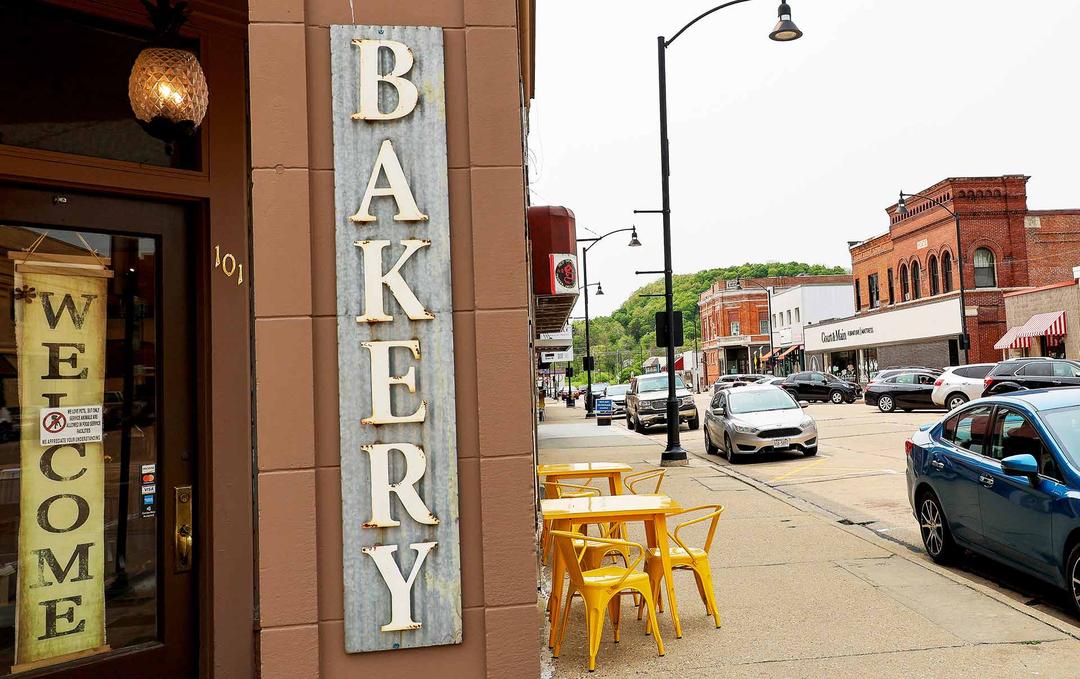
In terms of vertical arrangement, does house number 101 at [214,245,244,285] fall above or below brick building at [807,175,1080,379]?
below

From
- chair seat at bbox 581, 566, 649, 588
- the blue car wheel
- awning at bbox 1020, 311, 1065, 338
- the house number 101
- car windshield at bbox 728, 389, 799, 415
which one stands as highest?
awning at bbox 1020, 311, 1065, 338

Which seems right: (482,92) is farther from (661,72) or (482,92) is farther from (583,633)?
(661,72)

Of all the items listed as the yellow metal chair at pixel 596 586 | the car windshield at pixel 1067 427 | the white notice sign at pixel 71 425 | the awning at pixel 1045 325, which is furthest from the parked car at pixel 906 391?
the white notice sign at pixel 71 425

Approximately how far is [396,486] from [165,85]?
7.53ft

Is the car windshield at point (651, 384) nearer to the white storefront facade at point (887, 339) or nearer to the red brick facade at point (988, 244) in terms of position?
the white storefront facade at point (887, 339)

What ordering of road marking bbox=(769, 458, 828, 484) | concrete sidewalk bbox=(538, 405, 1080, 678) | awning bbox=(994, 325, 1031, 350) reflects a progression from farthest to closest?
awning bbox=(994, 325, 1031, 350), road marking bbox=(769, 458, 828, 484), concrete sidewalk bbox=(538, 405, 1080, 678)

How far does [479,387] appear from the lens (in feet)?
11.5

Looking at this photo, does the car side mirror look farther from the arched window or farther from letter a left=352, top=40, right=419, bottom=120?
the arched window

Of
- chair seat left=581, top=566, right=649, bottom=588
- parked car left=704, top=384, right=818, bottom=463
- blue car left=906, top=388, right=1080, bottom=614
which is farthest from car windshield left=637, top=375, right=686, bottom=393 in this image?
chair seat left=581, top=566, right=649, bottom=588

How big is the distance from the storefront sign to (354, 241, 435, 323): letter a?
45.0 metres

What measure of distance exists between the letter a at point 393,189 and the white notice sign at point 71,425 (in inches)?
75.8

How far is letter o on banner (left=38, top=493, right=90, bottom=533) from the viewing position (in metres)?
4.10

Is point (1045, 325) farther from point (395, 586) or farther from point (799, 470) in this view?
point (395, 586)

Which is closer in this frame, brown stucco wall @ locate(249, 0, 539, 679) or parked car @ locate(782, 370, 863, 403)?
brown stucco wall @ locate(249, 0, 539, 679)
